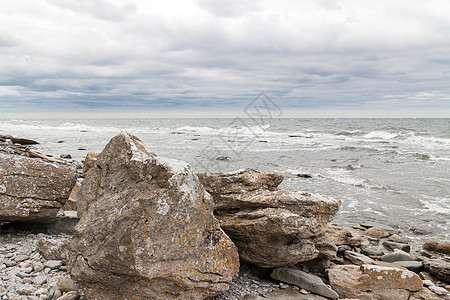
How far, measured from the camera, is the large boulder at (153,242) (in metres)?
4.61

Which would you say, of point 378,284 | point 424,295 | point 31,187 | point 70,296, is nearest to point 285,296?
point 378,284

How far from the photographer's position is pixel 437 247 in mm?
10477

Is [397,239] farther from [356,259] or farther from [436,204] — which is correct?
[436,204]

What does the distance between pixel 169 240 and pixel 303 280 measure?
3.44 m

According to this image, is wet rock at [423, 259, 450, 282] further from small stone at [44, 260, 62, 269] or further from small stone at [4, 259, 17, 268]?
small stone at [4, 259, 17, 268]

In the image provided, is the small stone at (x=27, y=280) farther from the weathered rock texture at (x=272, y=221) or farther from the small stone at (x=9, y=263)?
the weathered rock texture at (x=272, y=221)

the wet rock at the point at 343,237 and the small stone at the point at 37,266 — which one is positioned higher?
the small stone at the point at 37,266

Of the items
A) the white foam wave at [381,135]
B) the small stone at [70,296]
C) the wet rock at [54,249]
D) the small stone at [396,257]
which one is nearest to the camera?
the small stone at [70,296]

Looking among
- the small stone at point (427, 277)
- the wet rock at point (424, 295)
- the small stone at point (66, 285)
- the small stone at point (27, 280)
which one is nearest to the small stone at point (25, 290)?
the small stone at point (27, 280)

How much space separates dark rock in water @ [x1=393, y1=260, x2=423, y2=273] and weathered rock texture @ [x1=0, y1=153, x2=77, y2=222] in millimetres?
8968

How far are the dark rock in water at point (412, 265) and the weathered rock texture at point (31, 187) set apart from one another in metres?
8.97

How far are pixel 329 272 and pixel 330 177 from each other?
1530 cm

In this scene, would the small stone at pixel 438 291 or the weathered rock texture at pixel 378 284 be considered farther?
the small stone at pixel 438 291

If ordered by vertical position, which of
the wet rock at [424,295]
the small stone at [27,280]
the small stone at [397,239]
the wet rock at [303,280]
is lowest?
the small stone at [397,239]
